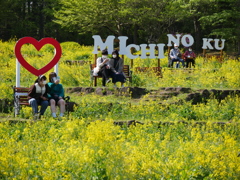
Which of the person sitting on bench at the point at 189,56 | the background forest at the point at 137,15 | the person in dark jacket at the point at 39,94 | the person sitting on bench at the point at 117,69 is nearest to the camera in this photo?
the person in dark jacket at the point at 39,94

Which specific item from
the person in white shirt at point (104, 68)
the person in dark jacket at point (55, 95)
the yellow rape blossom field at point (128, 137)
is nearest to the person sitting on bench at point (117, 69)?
the person in white shirt at point (104, 68)

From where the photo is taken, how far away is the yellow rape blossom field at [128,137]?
18.6ft

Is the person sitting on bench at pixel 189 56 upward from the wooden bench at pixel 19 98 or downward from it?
upward

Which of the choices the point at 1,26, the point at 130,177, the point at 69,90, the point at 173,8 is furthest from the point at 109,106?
the point at 1,26

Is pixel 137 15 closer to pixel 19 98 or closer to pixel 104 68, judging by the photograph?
pixel 104 68

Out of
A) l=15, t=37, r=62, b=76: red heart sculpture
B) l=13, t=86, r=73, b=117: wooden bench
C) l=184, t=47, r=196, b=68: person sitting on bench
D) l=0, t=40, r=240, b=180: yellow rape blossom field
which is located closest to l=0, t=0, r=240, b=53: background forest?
l=184, t=47, r=196, b=68: person sitting on bench

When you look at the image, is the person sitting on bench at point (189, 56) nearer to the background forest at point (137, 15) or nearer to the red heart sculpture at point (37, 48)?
the red heart sculpture at point (37, 48)

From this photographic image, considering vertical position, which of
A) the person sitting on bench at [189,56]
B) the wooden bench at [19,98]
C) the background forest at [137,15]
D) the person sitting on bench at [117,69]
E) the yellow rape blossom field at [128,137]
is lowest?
the yellow rape blossom field at [128,137]

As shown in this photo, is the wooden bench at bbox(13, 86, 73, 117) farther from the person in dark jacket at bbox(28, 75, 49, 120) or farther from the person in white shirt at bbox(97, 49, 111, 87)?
the person in white shirt at bbox(97, 49, 111, 87)

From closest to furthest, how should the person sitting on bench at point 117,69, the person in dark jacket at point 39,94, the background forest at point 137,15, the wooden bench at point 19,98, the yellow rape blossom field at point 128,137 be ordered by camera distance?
the yellow rape blossom field at point 128,137 < the person in dark jacket at point 39,94 < the wooden bench at point 19,98 < the person sitting on bench at point 117,69 < the background forest at point 137,15

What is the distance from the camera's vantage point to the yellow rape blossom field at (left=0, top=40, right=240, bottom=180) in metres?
5.66

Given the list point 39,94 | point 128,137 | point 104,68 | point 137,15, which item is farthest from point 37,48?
point 137,15

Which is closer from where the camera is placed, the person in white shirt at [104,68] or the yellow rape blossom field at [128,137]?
the yellow rape blossom field at [128,137]

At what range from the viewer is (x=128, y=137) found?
28.0 ft
